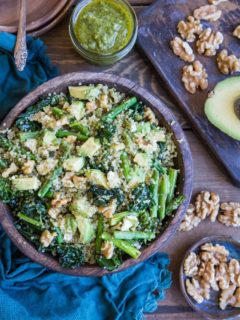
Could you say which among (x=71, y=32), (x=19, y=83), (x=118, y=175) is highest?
(x=71, y=32)

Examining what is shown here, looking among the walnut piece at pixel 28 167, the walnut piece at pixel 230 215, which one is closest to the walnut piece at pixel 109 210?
the walnut piece at pixel 28 167

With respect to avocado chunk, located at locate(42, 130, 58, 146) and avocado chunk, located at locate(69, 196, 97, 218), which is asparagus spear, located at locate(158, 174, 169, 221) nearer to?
avocado chunk, located at locate(69, 196, 97, 218)

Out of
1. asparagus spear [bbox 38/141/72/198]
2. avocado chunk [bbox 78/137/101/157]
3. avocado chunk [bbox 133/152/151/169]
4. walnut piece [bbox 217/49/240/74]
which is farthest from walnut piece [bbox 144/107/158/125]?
walnut piece [bbox 217/49/240/74]

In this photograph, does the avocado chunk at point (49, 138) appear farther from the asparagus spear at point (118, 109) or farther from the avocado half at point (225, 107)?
the avocado half at point (225, 107)

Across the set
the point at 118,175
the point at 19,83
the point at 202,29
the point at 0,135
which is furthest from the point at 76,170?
the point at 202,29

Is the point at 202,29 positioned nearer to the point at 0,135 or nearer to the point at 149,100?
the point at 149,100

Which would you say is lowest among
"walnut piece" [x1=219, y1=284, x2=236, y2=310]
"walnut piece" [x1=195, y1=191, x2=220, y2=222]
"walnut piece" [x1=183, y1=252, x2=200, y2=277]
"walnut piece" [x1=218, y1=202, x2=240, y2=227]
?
"walnut piece" [x1=219, y1=284, x2=236, y2=310]

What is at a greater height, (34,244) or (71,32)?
(71,32)
